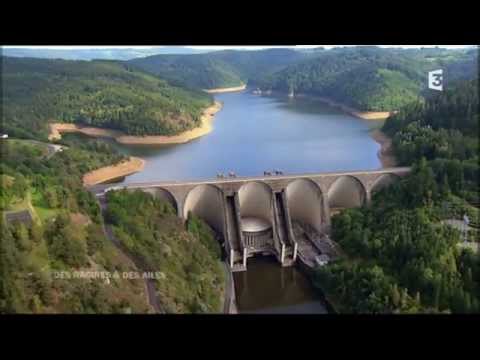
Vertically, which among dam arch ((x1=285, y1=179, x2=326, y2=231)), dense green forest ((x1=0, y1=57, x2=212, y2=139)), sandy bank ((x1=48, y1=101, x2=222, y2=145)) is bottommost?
dam arch ((x1=285, y1=179, x2=326, y2=231))

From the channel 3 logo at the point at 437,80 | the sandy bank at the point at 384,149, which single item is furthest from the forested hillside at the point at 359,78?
the channel 3 logo at the point at 437,80

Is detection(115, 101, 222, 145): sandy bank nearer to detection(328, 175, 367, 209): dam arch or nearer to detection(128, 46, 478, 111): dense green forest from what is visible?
detection(128, 46, 478, 111): dense green forest

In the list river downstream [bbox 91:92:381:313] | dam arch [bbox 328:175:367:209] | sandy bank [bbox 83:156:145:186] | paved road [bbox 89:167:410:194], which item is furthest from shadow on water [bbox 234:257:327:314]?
sandy bank [bbox 83:156:145:186]

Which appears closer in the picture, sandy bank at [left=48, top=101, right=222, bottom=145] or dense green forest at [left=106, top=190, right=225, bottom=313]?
dense green forest at [left=106, top=190, right=225, bottom=313]

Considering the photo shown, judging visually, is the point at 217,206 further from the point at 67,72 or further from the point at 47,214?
the point at 67,72

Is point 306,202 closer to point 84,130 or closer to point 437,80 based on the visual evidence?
point 437,80

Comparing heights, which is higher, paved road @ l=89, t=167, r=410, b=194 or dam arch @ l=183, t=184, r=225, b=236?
paved road @ l=89, t=167, r=410, b=194

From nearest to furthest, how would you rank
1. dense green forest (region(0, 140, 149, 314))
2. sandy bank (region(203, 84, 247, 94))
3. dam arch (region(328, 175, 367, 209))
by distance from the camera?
dense green forest (region(0, 140, 149, 314))
dam arch (region(328, 175, 367, 209))
sandy bank (region(203, 84, 247, 94))
